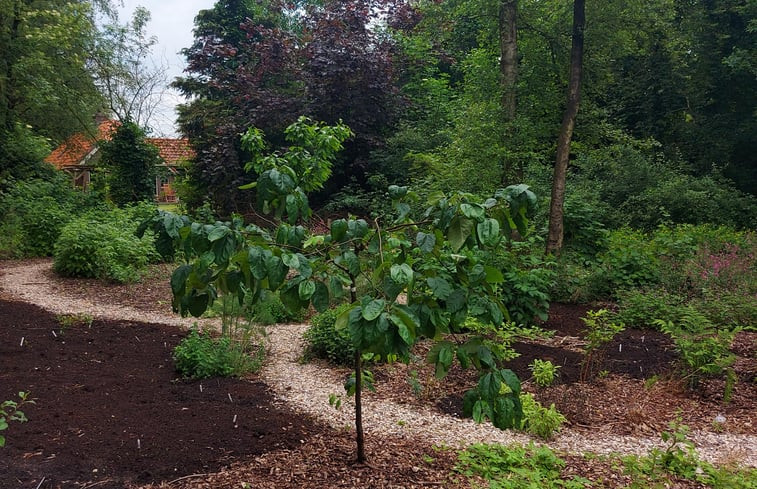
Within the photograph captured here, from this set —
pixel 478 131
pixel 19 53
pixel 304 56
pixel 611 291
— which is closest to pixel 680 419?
pixel 611 291

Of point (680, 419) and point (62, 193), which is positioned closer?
point (680, 419)

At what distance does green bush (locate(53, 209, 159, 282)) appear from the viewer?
8258mm

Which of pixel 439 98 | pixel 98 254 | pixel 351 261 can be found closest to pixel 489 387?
pixel 351 261

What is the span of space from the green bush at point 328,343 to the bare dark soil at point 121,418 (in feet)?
2.64

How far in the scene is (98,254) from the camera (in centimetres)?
830

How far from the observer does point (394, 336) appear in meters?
1.74

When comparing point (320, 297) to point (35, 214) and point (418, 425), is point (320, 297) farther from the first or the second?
point (35, 214)

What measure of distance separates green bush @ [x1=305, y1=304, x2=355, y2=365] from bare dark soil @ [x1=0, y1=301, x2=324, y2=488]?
80 cm

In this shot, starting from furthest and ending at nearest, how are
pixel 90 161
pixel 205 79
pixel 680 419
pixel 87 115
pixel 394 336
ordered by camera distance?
pixel 90 161 < pixel 205 79 < pixel 87 115 < pixel 680 419 < pixel 394 336

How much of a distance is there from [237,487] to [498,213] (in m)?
1.79

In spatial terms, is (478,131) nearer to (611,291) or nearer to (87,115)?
(611,291)

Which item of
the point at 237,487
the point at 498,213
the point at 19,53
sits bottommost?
the point at 237,487

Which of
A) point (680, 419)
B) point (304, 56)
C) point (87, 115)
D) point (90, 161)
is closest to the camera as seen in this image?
point (680, 419)

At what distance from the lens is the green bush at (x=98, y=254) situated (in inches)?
325
